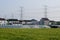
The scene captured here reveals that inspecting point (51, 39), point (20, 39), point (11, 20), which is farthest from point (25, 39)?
point (11, 20)

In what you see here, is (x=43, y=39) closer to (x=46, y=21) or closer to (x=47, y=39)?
(x=47, y=39)

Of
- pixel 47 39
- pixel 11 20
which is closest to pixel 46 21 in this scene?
pixel 11 20

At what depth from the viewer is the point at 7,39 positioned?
25.6 ft

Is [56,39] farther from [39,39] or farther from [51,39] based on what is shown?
[39,39]

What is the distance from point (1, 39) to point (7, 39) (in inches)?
14.6

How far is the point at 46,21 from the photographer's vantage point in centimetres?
4397

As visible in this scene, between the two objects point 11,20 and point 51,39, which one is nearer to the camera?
point 51,39

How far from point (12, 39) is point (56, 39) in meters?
2.38

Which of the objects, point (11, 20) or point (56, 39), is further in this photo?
point (11, 20)

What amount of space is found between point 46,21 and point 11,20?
404 inches

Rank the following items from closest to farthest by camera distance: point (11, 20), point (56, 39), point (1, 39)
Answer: point (1, 39), point (56, 39), point (11, 20)

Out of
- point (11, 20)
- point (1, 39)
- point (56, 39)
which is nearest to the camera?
point (1, 39)

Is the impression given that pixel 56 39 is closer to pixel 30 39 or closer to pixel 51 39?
pixel 51 39

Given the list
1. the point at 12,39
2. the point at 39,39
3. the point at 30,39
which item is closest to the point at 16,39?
the point at 12,39
